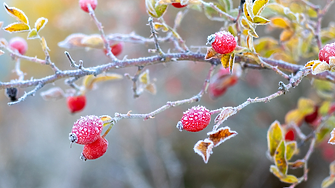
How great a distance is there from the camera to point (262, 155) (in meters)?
2.50

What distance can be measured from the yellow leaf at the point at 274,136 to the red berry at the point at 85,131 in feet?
2.26

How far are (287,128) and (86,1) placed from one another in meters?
1.09

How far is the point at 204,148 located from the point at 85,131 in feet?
0.93

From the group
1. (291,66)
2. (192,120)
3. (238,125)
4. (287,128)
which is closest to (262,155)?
(238,125)

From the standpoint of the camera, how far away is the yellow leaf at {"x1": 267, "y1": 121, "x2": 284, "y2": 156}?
3.29 ft

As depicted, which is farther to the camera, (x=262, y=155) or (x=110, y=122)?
(x=262, y=155)

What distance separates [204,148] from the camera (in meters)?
0.62

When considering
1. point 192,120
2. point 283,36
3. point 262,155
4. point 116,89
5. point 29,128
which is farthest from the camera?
point 29,128

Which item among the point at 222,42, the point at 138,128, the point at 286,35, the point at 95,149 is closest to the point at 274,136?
the point at 286,35

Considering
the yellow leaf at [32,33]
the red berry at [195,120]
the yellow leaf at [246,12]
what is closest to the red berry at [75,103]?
the yellow leaf at [32,33]

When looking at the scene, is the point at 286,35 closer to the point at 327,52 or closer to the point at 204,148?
the point at 327,52

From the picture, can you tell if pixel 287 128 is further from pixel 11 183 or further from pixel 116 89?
pixel 11 183

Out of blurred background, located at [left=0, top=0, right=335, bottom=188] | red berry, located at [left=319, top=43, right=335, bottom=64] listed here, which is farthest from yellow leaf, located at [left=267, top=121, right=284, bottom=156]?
blurred background, located at [left=0, top=0, right=335, bottom=188]

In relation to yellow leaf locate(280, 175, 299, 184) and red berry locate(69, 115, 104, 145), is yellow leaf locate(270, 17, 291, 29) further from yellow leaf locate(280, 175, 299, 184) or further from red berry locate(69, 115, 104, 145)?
red berry locate(69, 115, 104, 145)
